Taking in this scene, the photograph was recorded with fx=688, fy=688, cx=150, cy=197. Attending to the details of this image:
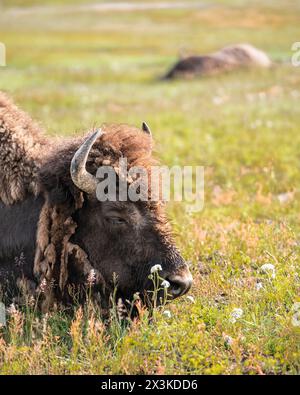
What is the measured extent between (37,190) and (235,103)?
18.0m

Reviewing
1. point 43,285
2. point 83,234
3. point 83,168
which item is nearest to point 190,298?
point 83,234

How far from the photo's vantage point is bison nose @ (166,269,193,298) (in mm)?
6355

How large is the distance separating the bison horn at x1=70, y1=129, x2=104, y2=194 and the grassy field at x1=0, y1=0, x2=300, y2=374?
1.14m

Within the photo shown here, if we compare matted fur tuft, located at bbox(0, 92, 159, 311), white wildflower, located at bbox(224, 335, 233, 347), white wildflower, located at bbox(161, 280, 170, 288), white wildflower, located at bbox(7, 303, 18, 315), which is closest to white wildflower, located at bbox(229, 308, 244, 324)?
white wildflower, located at bbox(224, 335, 233, 347)

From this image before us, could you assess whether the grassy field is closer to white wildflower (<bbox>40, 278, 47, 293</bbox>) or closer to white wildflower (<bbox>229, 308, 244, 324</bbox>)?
white wildflower (<bbox>229, 308, 244, 324</bbox>)

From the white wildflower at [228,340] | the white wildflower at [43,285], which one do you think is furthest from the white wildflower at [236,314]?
the white wildflower at [43,285]

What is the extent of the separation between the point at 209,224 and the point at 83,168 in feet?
14.0

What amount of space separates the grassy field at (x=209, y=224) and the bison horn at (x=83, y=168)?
3.75 feet

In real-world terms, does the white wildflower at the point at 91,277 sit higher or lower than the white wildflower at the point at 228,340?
higher

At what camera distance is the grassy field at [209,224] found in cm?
601

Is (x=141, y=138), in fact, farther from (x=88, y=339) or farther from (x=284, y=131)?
(x=284, y=131)

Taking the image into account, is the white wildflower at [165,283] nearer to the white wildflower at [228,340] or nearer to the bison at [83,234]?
the bison at [83,234]

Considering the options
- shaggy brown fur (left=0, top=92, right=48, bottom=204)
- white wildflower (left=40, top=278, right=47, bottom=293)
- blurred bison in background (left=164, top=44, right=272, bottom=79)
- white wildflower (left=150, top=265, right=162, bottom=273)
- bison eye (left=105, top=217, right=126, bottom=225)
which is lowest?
blurred bison in background (left=164, top=44, right=272, bottom=79)

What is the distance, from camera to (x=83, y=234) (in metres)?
6.77
